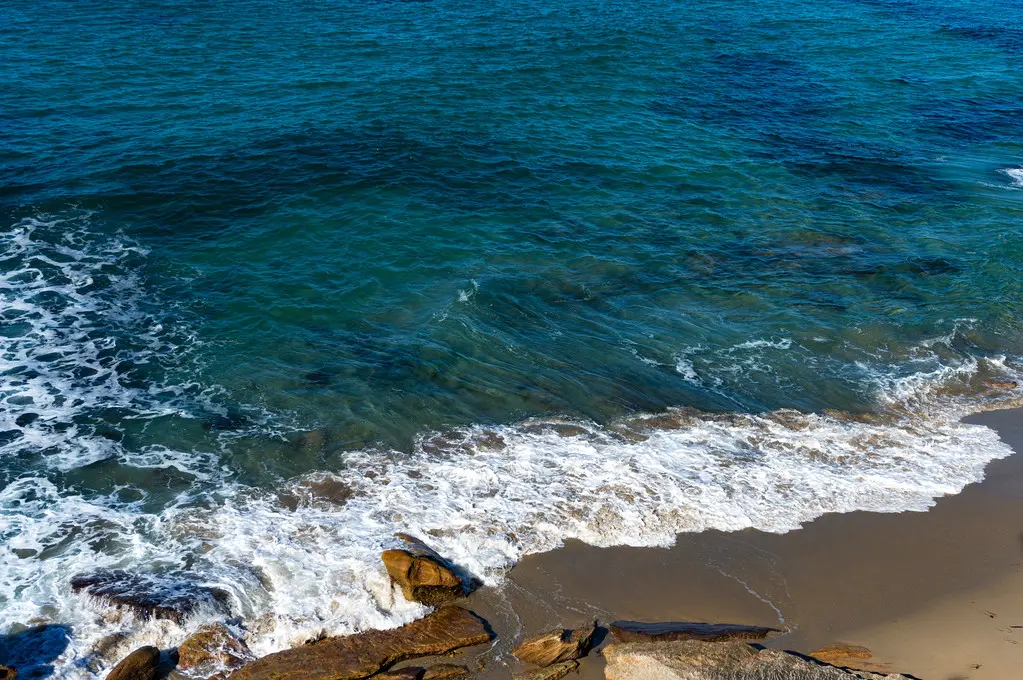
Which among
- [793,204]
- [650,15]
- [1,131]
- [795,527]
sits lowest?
[795,527]

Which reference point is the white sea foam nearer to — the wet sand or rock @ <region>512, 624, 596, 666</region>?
the wet sand

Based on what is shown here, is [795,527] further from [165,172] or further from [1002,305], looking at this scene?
[165,172]

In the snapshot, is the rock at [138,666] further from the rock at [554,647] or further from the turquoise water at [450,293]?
the rock at [554,647]

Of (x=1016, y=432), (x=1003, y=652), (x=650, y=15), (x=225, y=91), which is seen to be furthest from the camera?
(x=650, y=15)

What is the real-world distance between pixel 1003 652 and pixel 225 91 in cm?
3097

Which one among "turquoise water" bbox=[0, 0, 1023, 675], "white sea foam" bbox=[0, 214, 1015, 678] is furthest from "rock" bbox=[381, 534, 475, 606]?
"turquoise water" bbox=[0, 0, 1023, 675]

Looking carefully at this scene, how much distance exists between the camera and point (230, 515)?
1509 cm

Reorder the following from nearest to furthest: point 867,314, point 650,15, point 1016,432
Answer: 1. point 1016,432
2. point 867,314
3. point 650,15

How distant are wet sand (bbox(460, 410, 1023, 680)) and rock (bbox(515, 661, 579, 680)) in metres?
0.18

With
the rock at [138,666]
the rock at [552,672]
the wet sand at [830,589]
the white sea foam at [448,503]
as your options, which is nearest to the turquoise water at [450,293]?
the white sea foam at [448,503]

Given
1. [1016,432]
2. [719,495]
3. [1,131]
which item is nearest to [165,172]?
[1,131]

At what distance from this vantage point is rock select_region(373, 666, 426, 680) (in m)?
11.8

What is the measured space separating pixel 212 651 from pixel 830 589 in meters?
9.99

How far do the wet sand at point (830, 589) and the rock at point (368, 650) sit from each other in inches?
17.8
